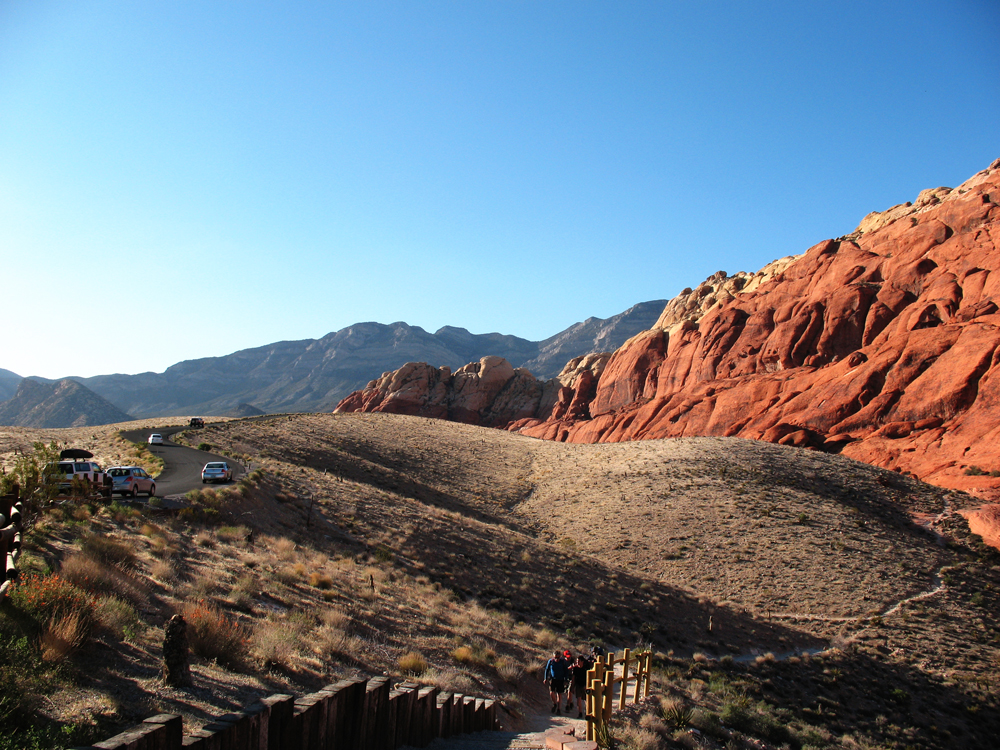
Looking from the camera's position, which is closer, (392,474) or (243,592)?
(243,592)

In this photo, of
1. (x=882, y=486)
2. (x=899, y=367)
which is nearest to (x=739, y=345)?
(x=899, y=367)

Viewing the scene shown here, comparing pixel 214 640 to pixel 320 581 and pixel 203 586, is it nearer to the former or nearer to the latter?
pixel 203 586

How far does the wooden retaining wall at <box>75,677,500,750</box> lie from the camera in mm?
4812

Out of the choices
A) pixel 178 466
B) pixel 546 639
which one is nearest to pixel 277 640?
pixel 546 639

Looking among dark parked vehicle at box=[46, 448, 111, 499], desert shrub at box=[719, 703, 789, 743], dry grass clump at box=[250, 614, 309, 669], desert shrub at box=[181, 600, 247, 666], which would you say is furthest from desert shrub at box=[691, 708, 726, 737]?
dark parked vehicle at box=[46, 448, 111, 499]

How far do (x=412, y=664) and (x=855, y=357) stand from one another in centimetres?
6162

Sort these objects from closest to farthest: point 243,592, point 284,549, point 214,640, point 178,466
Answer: point 214,640, point 243,592, point 284,549, point 178,466

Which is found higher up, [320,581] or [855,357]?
[855,357]

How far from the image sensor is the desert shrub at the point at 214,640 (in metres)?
8.34

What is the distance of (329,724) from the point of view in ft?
20.9

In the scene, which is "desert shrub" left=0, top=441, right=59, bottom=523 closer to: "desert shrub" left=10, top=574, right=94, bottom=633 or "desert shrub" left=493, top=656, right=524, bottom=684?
"desert shrub" left=10, top=574, right=94, bottom=633

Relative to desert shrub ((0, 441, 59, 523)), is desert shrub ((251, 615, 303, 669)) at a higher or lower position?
lower

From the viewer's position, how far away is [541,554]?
28.5 m

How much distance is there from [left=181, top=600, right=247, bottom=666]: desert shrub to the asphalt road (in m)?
18.2
